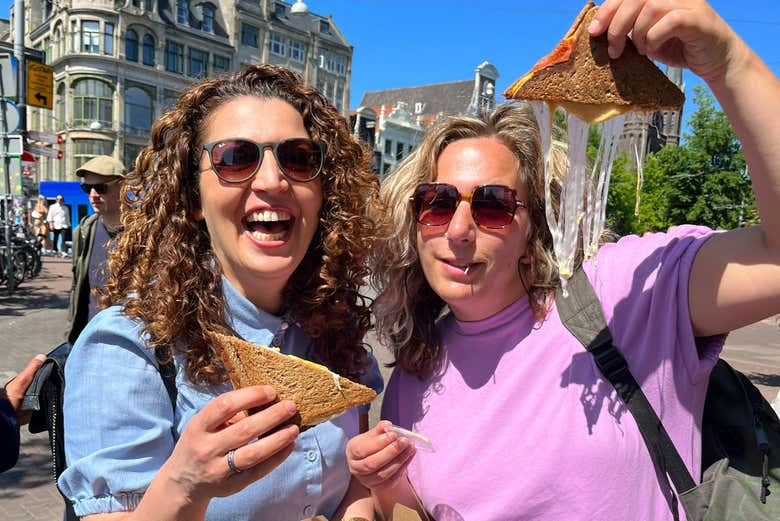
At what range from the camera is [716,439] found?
176cm

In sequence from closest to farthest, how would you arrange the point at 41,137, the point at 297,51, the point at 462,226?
the point at 462,226 → the point at 41,137 → the point at 297,51

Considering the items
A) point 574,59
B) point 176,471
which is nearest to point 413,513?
point 176,471

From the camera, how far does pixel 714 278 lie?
1612 millimetres

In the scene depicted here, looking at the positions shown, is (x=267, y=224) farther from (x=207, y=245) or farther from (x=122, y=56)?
(x=122, y=56)

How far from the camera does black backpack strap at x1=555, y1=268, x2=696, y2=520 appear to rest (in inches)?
65.6

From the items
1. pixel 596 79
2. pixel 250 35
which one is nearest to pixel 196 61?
pixel 250 35

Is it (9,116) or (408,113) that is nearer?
(9,116)

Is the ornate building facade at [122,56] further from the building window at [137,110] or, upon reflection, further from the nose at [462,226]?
the nose at [462,226]

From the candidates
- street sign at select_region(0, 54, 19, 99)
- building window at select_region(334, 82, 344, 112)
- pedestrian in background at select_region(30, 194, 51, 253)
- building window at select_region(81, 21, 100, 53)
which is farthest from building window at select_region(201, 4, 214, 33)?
street sign at select_region(0, 54, 19, 99)

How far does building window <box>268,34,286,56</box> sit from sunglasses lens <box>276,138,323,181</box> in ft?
176

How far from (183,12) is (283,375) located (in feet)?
167

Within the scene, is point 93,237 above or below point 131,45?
below

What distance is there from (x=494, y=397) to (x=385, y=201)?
0.93 meters

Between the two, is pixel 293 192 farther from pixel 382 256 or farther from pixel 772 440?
pixel 772 440
